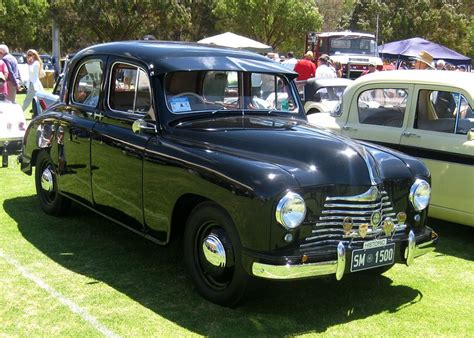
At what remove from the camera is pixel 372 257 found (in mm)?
3881

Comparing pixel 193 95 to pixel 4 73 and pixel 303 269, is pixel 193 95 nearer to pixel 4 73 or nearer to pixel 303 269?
pixel 303 269

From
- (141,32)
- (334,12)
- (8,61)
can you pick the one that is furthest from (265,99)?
(334,12)

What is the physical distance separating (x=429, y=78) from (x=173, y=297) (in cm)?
359

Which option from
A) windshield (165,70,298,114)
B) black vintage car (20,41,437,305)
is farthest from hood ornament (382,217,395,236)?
windshield (165,70,298,114)

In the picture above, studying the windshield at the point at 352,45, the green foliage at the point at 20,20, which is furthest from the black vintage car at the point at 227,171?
the green foliage at the point at 20,20

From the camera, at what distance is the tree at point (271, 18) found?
4184 centimetres

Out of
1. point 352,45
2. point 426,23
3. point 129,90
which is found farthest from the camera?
point 426,23

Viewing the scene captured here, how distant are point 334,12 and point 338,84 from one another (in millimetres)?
63532

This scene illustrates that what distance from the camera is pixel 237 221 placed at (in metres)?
3.69

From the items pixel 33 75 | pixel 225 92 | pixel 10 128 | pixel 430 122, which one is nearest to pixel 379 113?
pixel 430 122

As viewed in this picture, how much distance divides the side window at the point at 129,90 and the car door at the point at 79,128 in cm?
19

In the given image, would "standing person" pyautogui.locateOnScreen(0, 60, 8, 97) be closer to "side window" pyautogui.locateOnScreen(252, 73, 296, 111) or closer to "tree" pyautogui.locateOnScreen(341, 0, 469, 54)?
"side window" pyautogui.locateOnScreen(252, 73, 296, 111)

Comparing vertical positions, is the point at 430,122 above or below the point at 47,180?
above

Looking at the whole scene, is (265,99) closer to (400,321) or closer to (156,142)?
(156,142)
